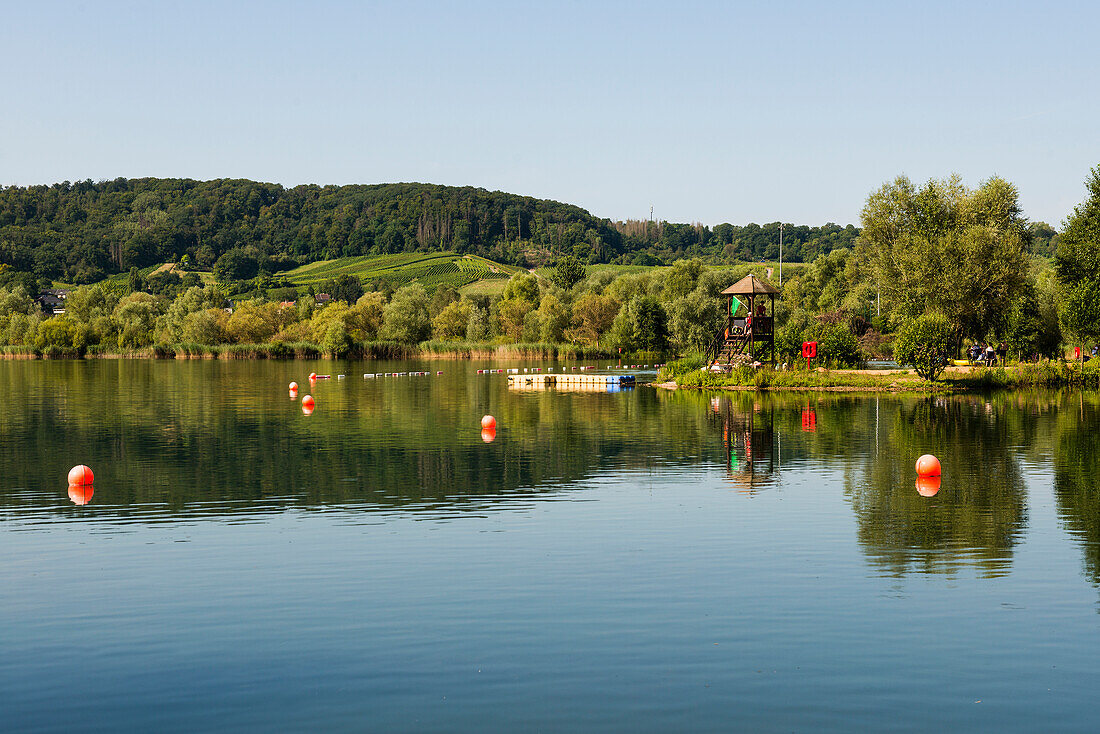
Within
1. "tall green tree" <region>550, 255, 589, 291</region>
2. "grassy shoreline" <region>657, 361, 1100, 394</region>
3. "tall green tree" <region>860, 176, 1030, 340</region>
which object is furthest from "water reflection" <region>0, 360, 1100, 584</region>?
A: "tall green tree" <region>550, 255, 589, 291</region>

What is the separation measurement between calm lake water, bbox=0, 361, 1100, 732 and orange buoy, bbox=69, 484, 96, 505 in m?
0.38

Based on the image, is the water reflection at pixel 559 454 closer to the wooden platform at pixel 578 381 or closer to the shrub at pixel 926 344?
the shrub at pixel 926 344

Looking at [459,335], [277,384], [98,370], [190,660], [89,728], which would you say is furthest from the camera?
[459,335]

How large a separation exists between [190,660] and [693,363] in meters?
62.2

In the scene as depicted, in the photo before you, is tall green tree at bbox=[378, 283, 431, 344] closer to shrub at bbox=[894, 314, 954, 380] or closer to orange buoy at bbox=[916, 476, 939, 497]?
shrub at bbox=[894, 314, 954, 380]

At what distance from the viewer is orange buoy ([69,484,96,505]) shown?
83.1 feet

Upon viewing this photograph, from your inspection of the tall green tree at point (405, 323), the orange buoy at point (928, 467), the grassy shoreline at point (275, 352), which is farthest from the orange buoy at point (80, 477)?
the tall green tree at point (405, 323)

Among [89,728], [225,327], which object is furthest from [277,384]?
[225,327]

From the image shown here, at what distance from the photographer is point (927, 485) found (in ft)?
88.2

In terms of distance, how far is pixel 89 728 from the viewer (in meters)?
10.7

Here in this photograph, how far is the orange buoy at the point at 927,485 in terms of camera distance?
25688mm

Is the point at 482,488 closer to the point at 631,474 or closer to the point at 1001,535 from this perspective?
the point at 631,474

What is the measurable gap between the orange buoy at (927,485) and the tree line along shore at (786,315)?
35.0 meters

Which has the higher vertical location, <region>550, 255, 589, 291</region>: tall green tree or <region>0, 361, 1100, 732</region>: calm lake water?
<region>550, 255, 589, 291</region>: tall green tree
